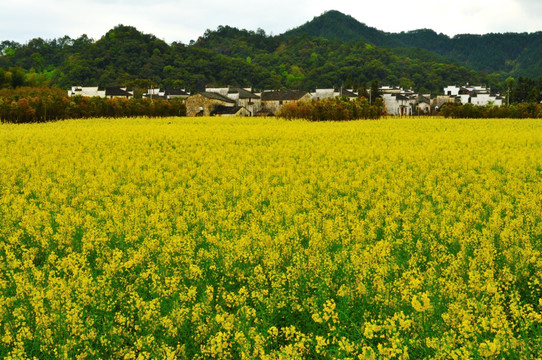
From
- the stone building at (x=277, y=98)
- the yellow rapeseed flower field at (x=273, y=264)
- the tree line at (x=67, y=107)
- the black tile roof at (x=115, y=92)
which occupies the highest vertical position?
the black tile roof at (x=115, y=92)

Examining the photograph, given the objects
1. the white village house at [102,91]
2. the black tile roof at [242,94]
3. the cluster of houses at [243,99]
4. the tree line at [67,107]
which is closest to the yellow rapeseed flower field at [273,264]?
the tree line at [67,107]

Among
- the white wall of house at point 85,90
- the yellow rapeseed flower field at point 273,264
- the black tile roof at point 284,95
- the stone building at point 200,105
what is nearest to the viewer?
the yellow rapeseed flower field at point 273,264

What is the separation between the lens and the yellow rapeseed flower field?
4645 millimetres

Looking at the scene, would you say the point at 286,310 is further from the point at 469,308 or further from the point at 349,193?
the point at 349,193

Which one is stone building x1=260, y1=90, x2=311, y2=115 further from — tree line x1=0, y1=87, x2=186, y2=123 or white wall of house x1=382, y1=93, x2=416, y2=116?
tree line x1=0, y1=87, x2=186, y2=123

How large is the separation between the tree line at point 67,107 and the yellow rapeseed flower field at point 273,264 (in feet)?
116

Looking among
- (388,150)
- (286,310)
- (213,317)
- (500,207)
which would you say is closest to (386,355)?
(286,310)

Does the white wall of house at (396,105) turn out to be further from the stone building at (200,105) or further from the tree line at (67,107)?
the tree line at (67,107)

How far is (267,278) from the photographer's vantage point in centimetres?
652

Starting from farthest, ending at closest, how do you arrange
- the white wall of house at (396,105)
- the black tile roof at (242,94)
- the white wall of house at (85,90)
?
the white wall of house at (85,90) < the white wall of house at (396,105) < the black tile roof at (242,94)

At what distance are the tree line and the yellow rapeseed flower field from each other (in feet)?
116

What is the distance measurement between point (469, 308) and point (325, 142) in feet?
66.7

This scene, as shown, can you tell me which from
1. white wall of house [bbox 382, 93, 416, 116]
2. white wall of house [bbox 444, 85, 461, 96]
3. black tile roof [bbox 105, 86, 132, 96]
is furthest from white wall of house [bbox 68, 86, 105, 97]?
white wall of house [bbox 444, 85, 461, 96]

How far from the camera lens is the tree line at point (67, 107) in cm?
4509
